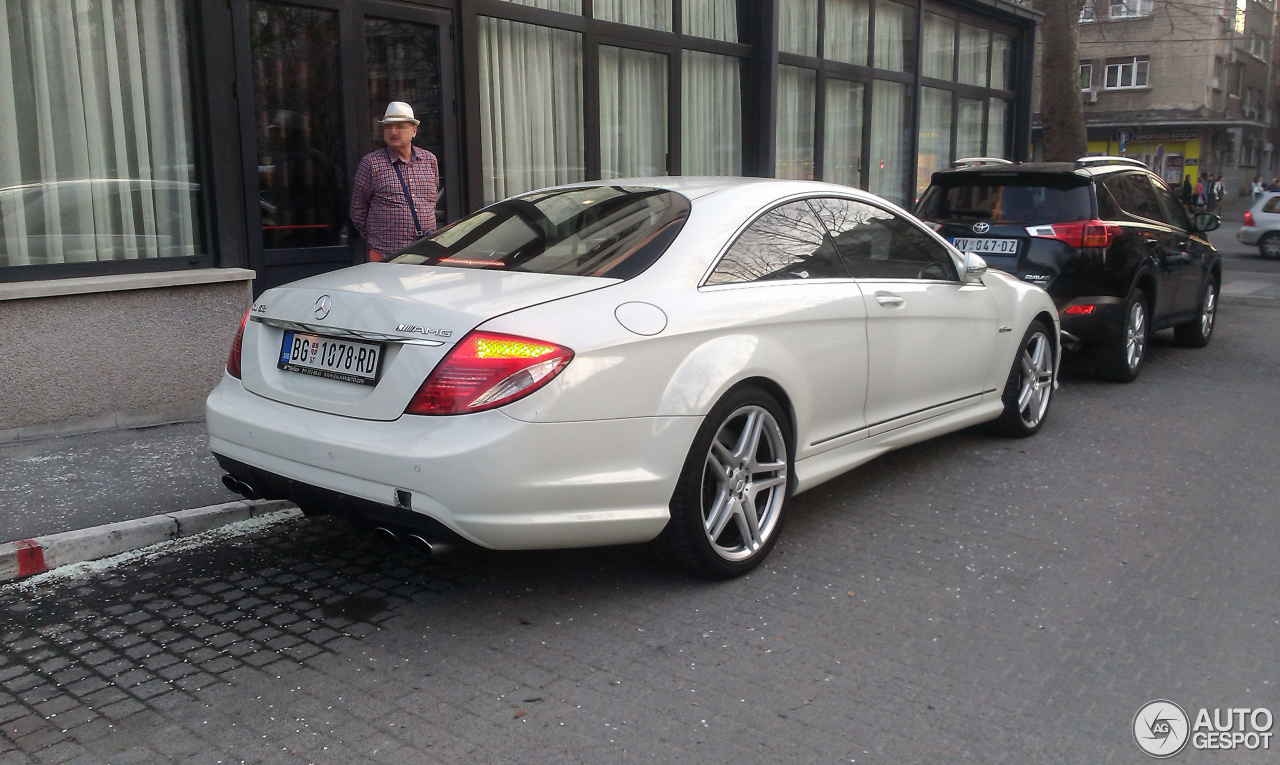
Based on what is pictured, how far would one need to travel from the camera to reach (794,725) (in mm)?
3115

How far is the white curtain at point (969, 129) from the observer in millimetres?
17578

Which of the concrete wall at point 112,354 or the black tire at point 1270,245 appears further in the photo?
the black tire at point 1270,245

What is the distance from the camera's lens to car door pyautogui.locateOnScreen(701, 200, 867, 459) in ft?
14.2

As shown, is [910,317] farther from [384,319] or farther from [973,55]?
[973,55]

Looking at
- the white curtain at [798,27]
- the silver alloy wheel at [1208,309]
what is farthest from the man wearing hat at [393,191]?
the silver alloy wheel at [1208,309]

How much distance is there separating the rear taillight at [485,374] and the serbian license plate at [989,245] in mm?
5700

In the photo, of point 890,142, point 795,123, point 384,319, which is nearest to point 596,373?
point 384,319

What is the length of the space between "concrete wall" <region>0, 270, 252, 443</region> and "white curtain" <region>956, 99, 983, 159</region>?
13.4 m

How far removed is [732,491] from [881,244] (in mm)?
1776

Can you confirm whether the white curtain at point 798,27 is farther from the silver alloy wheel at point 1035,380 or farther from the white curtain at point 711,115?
the silver alloy wheel at point 1035,380

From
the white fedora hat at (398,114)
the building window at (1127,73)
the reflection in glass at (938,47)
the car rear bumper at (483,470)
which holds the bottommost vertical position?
the car rear bumper at (483,470)

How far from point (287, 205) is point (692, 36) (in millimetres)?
5355

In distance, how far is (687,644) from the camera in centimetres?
367

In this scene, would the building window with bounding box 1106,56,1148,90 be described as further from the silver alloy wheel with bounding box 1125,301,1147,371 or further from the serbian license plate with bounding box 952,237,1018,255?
the serbian license plate with bounding box 952,237,1018,255
